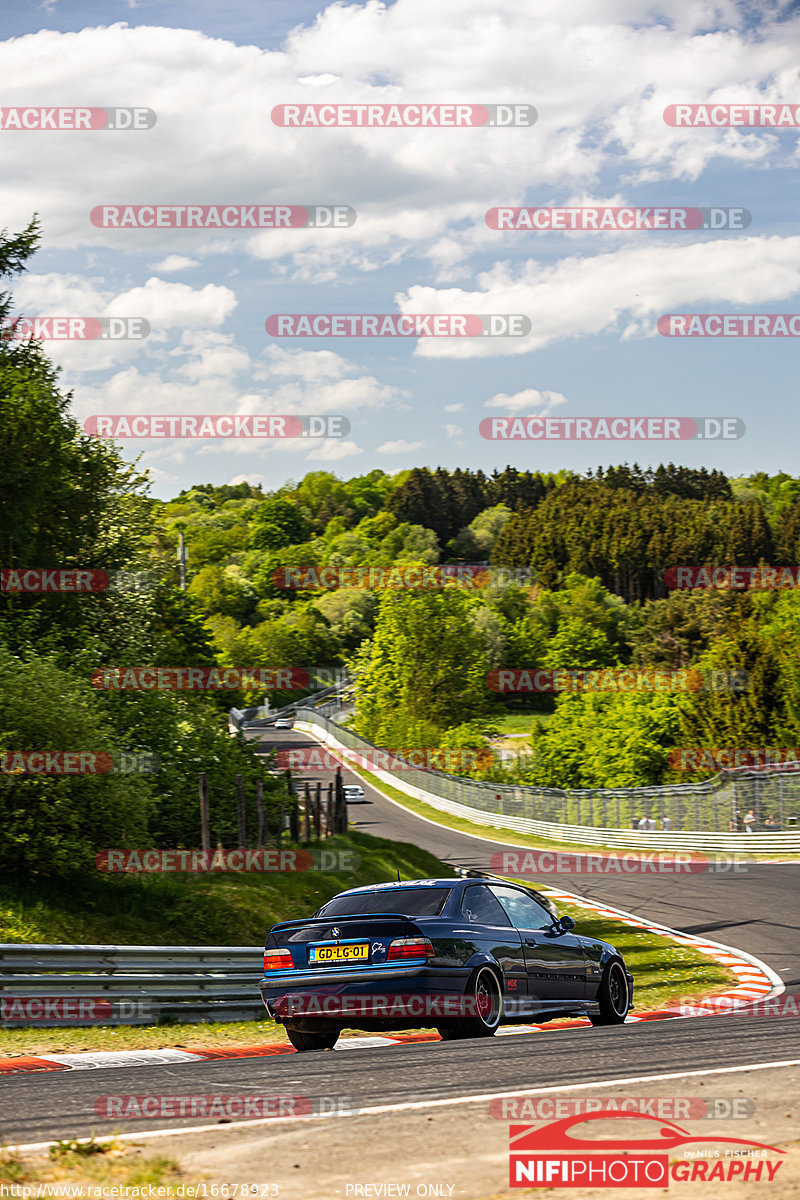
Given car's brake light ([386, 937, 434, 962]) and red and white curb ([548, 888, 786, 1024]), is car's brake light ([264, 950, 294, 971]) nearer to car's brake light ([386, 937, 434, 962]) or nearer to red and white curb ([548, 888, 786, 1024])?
car's brake light ([386, 937, 434, 962])

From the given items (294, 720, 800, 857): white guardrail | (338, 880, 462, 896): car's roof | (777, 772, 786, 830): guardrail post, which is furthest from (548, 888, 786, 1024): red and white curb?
(777, 772, 786, 830): guardrail post

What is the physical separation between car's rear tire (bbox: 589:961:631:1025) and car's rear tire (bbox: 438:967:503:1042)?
6.48 ft

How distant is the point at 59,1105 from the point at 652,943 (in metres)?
15.9

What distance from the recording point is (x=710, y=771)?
193 feet

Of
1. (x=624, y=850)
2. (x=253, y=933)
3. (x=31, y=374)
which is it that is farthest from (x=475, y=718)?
(x=253, y=933)

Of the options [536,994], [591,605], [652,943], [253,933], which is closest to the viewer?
[536,994]

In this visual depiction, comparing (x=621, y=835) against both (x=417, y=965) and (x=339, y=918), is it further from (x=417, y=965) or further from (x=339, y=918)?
(x=417, y=965)

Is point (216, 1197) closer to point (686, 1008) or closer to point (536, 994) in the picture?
point (536, 994)

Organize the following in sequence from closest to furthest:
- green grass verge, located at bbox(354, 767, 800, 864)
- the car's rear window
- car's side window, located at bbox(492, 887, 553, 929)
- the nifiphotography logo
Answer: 1. the nifiphotography logo
2. the car's rear window
3. car's side window, located at bbox(492, 887, 553, 929)
4. green grass verge, located at bbox(354, 767, 800, 864)

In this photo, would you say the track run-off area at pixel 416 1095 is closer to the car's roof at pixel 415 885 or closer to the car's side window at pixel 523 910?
the car's side window at pixel 523 910

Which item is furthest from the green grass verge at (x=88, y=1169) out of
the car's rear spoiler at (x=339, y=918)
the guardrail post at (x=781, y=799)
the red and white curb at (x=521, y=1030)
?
the guardrail post at (x=781, y=799)

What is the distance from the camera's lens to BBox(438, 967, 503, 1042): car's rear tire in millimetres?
8516

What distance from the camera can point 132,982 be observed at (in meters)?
10.9

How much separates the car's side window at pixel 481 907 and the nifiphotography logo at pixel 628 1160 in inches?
170
